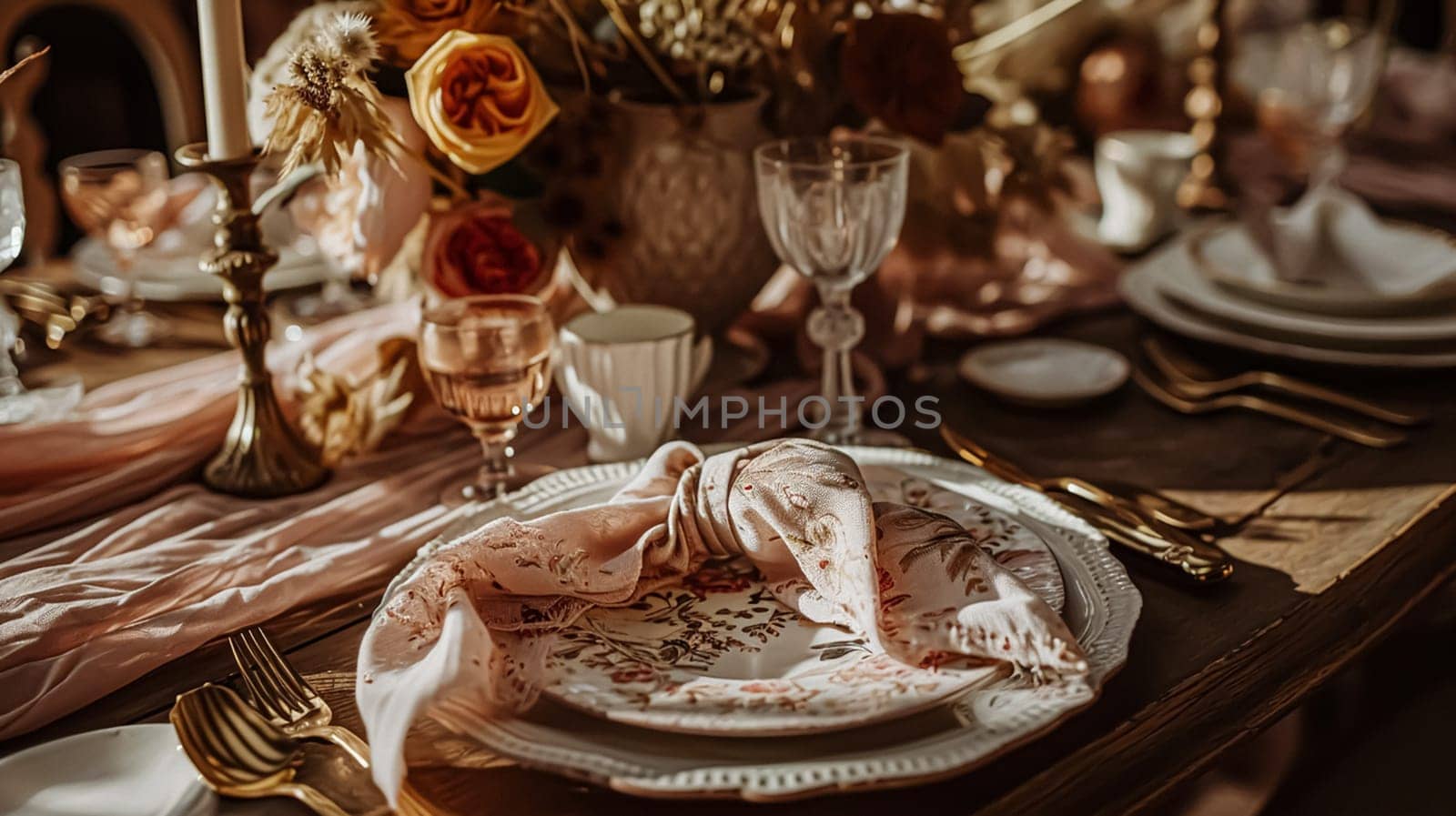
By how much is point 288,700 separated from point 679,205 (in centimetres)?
49

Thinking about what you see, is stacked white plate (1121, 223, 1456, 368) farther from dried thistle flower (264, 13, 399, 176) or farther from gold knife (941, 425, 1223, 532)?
dried thistle flower (264, 13, 399, 176)

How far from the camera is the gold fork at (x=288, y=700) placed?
0.56 metres

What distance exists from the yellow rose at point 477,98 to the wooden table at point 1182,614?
0.29 metres

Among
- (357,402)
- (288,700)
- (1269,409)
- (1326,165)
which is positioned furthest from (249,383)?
(1326,165)

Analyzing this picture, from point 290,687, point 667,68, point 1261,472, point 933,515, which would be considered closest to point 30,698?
point 290,687

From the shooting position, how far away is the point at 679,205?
95cm

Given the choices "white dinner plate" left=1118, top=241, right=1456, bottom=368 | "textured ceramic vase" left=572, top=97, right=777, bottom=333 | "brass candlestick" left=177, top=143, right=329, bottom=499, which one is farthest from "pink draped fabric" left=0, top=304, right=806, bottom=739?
"white dinner plate" left=1118, top=241, right=1456, bottom=368

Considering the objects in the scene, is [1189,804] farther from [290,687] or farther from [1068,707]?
[290,687]

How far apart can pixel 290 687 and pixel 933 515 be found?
327 mm

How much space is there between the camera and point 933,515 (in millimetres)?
652

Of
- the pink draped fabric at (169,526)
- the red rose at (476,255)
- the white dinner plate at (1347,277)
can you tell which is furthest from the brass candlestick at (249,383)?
the white dinner plate at (1347,277)

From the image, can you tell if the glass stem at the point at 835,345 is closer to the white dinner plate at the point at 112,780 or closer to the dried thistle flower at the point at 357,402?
the dried thistle flower at the point at 357,402

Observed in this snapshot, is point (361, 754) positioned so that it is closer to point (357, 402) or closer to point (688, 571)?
point (688, 571)

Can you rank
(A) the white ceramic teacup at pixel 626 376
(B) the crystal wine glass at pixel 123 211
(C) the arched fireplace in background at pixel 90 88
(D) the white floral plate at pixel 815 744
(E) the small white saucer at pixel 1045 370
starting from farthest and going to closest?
1. (C) the arched fireplace in background at pixel 90 88
2. (B) the crystal wine glass at pixel 123 211
3. (E) the small white saucer at pixel 1045 370
4. (A) the white ceramic teacup at pixel 626 376
5. (D) the white floral plate at pixel 815 744
